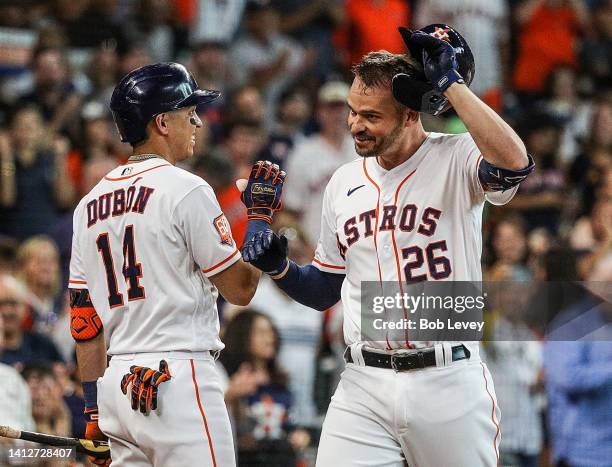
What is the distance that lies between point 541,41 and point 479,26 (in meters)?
0.95

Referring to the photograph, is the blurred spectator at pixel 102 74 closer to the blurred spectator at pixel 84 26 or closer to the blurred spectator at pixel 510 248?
the blurred spectator at pixel 84 26

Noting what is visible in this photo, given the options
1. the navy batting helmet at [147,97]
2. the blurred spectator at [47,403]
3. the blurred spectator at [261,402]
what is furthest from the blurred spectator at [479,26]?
the navy batting helmet at [147,97]

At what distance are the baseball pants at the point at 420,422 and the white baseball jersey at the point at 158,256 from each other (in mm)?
528

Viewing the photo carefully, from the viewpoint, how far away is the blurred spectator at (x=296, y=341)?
6105 millimetres

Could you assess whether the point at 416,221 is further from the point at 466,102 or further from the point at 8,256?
the point at 8,256

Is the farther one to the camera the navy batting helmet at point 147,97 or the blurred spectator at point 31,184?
the blurred spectator at point 31,184

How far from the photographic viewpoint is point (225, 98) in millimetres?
8352

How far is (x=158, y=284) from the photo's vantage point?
11.0 ft

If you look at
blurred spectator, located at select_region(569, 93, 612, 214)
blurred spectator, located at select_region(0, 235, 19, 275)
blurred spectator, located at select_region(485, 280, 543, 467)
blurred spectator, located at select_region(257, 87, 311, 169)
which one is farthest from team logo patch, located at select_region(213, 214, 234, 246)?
blurred spectator, located at select_region(569, 93, 612, 214)

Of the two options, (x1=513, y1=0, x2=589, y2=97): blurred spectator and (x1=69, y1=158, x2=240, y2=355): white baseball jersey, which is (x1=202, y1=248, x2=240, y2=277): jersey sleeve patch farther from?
(x1=513, y1=0, x2=589, y2=97): blurred spectator

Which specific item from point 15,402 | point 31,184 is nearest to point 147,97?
point 15,402

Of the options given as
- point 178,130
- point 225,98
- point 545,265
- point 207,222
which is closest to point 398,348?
point 207,222

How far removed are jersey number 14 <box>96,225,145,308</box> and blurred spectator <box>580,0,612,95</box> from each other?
7.13 m

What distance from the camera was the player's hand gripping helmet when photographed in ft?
11.4
